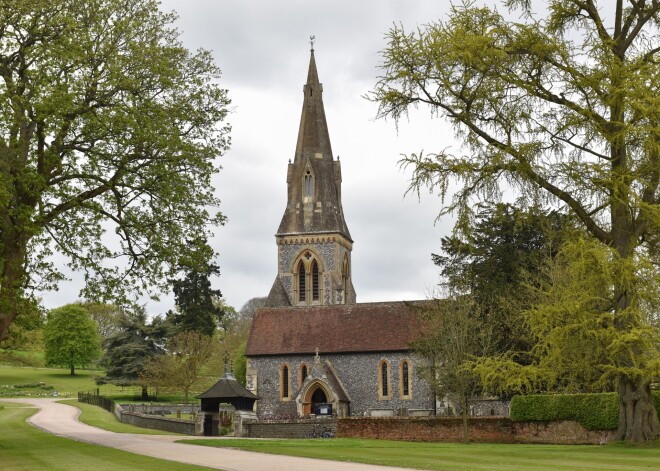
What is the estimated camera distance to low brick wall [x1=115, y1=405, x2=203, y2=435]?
3934 cm

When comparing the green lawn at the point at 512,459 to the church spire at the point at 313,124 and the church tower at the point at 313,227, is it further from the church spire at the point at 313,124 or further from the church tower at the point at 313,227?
the church spire at the point at 313,124

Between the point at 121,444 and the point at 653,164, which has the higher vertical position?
the point at 653,164

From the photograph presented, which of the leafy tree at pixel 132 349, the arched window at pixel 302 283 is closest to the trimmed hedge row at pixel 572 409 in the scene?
the arched window at pixel 302 283

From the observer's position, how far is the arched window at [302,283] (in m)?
65.2

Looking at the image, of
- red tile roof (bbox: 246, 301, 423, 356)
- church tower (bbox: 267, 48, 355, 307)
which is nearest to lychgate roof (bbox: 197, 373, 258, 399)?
red tile roof (bbox: 246, 301, 423, 356)

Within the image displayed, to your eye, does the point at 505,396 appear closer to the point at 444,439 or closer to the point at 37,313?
the point at 444,439

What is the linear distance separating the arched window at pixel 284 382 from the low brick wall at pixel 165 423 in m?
9.69

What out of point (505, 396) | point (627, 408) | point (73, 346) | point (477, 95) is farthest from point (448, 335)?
point (73, 346)

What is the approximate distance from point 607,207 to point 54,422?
1242 inches

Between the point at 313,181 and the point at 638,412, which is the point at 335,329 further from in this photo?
the point at 638,412

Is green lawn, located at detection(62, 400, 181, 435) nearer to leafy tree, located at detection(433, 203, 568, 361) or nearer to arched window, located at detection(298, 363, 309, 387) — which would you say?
arched window, located at detection(298, 363, 309, 387)

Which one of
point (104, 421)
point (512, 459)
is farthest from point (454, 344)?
point (104, 421)

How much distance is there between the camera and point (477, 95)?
20.7m

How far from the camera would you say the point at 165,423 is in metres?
41.2
